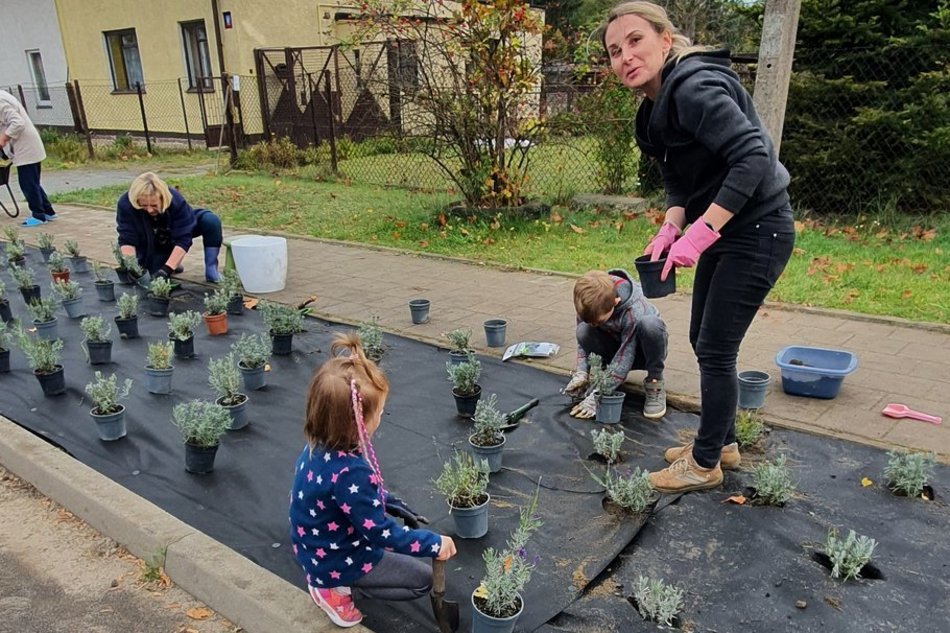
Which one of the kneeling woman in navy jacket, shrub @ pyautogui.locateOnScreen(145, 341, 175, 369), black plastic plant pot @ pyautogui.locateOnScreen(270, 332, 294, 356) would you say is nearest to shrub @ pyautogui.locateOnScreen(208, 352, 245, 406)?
shrub @ pyautogui.locateOnScreen(145, 341, 175, 369)

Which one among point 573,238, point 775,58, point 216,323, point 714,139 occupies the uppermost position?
point 775,58

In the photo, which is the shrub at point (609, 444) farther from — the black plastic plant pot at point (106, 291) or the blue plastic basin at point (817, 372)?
the black plastic plant pot at point (106, 291)

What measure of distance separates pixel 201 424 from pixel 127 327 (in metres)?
2.25

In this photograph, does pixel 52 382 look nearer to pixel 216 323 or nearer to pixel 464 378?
pixel 216 323

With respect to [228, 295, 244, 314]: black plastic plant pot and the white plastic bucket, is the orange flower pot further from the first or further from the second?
the white plastic bucket

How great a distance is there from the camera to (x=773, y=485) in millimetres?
2803

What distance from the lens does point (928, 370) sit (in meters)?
4.09

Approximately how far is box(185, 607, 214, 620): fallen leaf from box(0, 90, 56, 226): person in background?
8800mm

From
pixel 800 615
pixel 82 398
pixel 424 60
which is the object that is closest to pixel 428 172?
pixel 424 60

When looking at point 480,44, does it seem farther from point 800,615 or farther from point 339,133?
point 339,133

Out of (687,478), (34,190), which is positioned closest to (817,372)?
Answer: (687,478)

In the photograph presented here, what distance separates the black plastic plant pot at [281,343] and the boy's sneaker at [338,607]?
253 centimetres

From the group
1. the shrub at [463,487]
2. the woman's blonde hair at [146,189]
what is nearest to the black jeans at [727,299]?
the shrub at [463,487]

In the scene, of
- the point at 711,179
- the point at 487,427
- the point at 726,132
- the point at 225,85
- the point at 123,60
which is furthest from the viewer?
the point at 123,60
